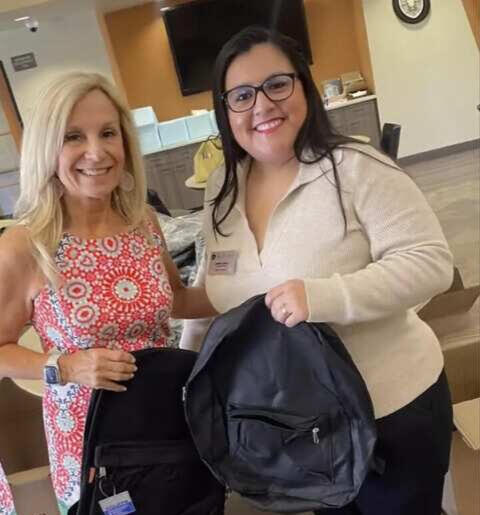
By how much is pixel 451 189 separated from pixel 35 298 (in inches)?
196

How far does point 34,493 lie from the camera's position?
1608 mm

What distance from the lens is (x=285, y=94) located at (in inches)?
42.2

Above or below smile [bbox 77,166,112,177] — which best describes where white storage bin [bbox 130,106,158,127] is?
below

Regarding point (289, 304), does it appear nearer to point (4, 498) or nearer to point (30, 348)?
point (4, 498)

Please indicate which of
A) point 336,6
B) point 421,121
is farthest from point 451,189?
point 336,6

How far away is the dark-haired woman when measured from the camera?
3.07 ft

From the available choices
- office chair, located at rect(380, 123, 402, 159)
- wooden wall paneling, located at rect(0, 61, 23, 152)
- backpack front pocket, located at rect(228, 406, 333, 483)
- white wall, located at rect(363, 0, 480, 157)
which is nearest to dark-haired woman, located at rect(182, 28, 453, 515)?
backpack front pocket, located at rect(228, 406, 333, 483)

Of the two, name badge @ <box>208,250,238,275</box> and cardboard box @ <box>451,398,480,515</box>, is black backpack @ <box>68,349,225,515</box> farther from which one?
cardboard box @ <box>451,398,480,515</box>

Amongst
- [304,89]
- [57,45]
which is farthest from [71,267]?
[57,45]

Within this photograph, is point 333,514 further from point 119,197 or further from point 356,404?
point 119,197

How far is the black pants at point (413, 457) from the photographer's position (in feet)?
3.28

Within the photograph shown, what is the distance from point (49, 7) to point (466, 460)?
587 cm

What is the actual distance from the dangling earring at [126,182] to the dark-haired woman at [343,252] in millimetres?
243

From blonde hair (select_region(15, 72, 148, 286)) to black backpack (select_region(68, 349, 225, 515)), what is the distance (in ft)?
0.85
